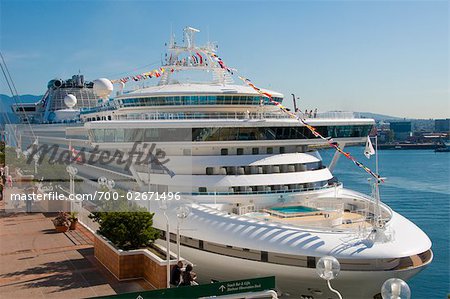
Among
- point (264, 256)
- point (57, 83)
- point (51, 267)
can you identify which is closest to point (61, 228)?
point (51, 267)

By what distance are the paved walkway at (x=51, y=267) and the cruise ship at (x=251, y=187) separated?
241 centimetres

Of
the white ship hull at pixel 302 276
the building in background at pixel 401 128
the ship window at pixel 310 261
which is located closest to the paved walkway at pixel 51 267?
the white ship hull at pixel 302 276

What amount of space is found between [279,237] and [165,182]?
6059 mm

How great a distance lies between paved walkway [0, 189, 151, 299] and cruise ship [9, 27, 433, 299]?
7.92ft

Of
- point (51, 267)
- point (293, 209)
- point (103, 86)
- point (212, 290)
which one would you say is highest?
point (103, 86)

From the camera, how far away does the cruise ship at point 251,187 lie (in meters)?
13.8

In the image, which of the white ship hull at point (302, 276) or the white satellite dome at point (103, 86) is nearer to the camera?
→ the white ship hull at point (302, 276)

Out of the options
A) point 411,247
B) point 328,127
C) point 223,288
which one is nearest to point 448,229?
point 328,127

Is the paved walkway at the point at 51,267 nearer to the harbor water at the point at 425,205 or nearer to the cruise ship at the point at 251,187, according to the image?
the cruise ship at the point at 251,187

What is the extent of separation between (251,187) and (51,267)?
306 inches

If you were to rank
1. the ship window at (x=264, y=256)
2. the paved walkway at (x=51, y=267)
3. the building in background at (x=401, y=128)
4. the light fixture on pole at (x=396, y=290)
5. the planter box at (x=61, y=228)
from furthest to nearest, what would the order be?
the building in background at (x=401, y=128) → the planter box at (x=61, y=228) → the ship window at (x=264, y=256) → the paved walkway at (x=51, y=267) → the light fixture on pole at (x=396, y=290)

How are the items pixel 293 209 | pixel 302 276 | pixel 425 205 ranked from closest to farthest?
pixel 302 276 < pixel 293 209 < pixel 425 205

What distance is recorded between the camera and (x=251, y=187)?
18.2 meters

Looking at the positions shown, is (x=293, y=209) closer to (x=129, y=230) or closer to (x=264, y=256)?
(x=264, y=256)
